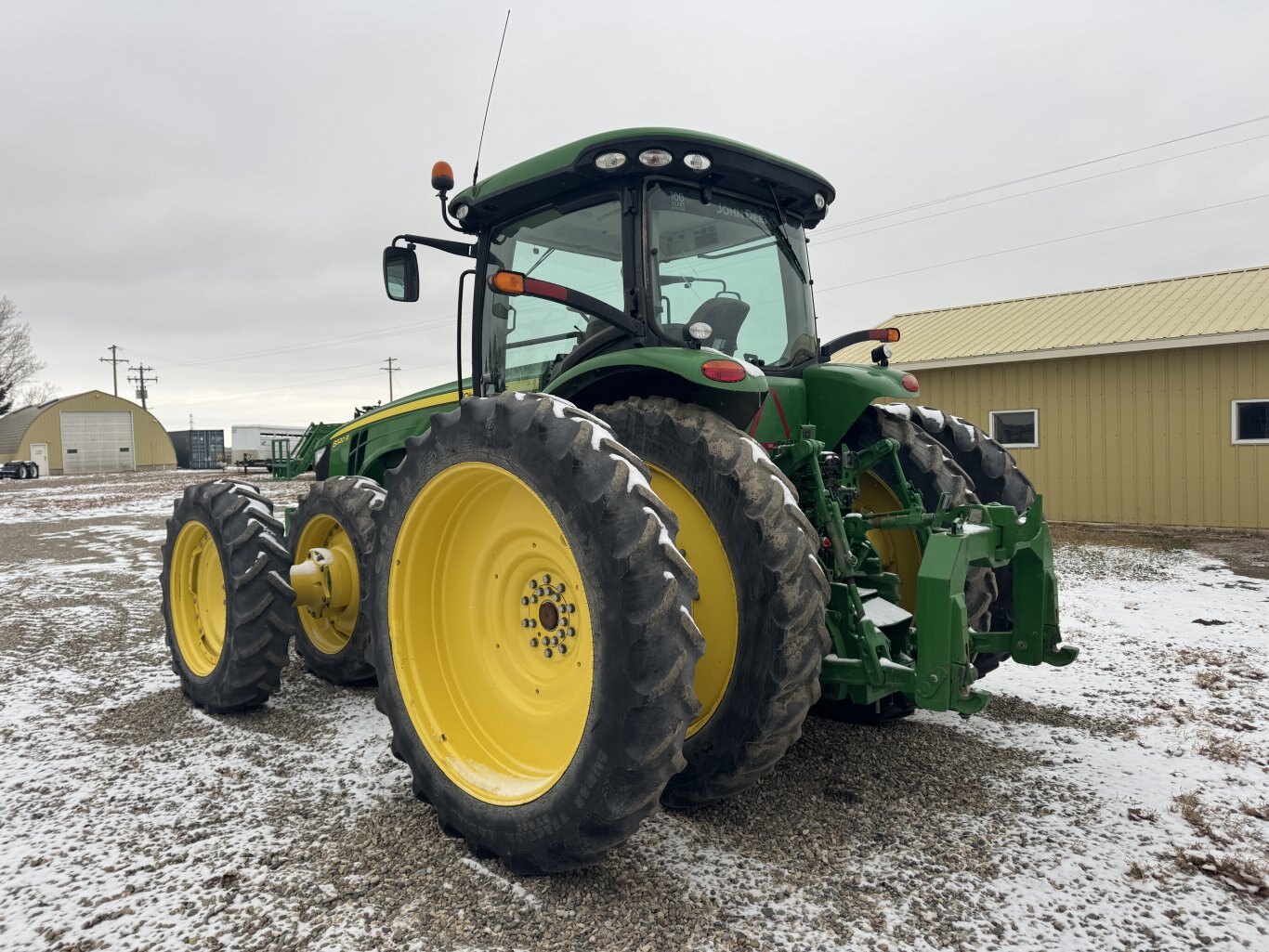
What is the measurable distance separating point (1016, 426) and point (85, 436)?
50286 mm

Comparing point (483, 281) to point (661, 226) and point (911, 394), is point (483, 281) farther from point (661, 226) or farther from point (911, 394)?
point (911, 394)

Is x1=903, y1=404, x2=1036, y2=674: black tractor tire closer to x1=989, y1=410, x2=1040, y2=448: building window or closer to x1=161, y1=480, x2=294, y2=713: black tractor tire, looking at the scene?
x1=161, y1=480, x2=294, y2=713: black tractor tire

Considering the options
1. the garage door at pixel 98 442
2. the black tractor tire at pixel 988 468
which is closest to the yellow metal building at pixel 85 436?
the garage door at pixel 98 442

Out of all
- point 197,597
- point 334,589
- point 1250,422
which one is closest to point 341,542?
point 334,589

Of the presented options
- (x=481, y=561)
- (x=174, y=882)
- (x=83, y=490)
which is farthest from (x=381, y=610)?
(x=83, y=490)

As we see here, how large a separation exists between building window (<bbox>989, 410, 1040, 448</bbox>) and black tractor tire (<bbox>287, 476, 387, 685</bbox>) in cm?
1123

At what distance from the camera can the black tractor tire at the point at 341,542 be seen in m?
4.27

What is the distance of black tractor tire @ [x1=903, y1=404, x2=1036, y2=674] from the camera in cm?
378

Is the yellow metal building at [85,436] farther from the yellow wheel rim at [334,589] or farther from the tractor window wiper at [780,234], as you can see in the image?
the tractor window wiper at [780,234]

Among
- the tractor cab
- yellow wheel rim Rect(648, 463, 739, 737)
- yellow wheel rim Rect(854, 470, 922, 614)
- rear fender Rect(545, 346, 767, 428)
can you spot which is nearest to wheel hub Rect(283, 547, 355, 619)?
the tractor cab

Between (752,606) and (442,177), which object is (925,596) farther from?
(442,177)

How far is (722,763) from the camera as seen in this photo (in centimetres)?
259

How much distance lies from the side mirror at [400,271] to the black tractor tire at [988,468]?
254cm

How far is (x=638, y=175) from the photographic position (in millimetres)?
3119
